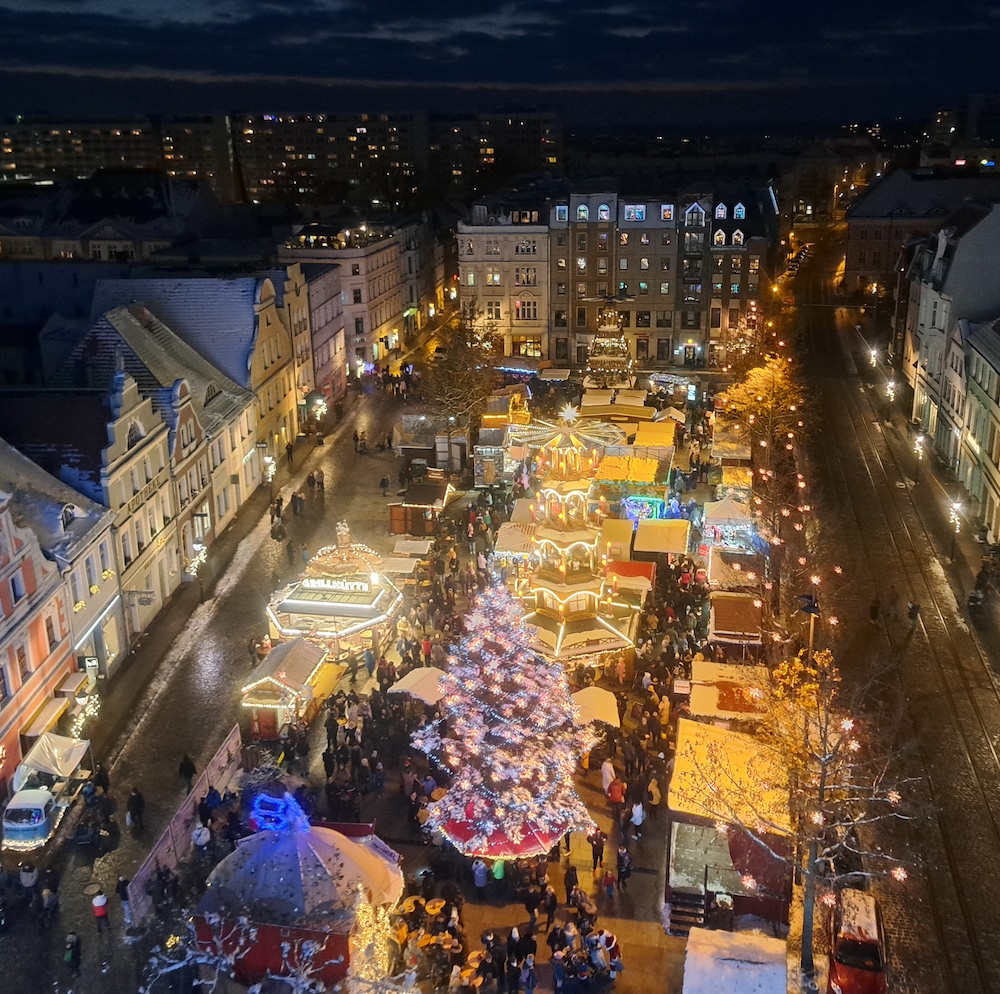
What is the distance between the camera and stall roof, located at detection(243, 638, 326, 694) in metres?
30.5

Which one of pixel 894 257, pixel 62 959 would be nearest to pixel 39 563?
pixel 62 959

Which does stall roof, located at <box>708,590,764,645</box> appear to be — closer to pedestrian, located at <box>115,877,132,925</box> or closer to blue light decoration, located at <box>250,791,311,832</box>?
blue light decoration, located at <box>250,791,311,832</box>

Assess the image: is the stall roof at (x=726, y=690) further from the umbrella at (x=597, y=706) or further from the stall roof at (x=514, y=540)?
the stall roof at (x=514, y=540)

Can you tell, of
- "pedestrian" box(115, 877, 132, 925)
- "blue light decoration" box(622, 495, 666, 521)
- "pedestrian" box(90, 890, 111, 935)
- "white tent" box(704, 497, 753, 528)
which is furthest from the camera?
"blue light decoration" box(622, 495, 666, 521)

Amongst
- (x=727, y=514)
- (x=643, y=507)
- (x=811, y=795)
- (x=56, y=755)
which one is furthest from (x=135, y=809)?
(x=643, y=507)

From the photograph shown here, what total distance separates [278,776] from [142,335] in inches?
1008

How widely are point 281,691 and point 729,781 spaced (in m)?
13.2

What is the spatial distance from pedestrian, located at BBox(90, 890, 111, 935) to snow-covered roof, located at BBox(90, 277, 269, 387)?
3340 cm

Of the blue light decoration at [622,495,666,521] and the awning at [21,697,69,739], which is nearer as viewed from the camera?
the awning at [21,697,69,739]

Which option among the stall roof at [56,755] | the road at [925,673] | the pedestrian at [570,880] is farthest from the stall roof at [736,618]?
the stall roof at [56,755]

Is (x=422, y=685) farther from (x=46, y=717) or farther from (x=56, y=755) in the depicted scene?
(x=46, y=717)

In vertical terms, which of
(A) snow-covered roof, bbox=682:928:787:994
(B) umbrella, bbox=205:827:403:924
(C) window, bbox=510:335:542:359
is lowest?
(C) window, bbox=510:335:542:359

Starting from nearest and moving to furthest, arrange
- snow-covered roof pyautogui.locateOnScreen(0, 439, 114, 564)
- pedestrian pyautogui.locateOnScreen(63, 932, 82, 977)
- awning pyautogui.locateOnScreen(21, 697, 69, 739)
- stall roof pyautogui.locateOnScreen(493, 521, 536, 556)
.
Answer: pedestrian pyautogui.locateOnScreen(63, 932, 82, 977) → awning pyautogui.locateOnScreen(21, 697, 69, 739) → snow-covered roof pyautogui.locateOnScreen(0, 439, 114, 564) → stall roof pyautogui.locateOnScreen(493, 521, 536, 556)

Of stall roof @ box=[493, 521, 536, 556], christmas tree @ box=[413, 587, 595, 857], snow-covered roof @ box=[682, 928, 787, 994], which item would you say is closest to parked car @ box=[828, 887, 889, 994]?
snow-covered roof @ box=[682, 928, 787, 994]
